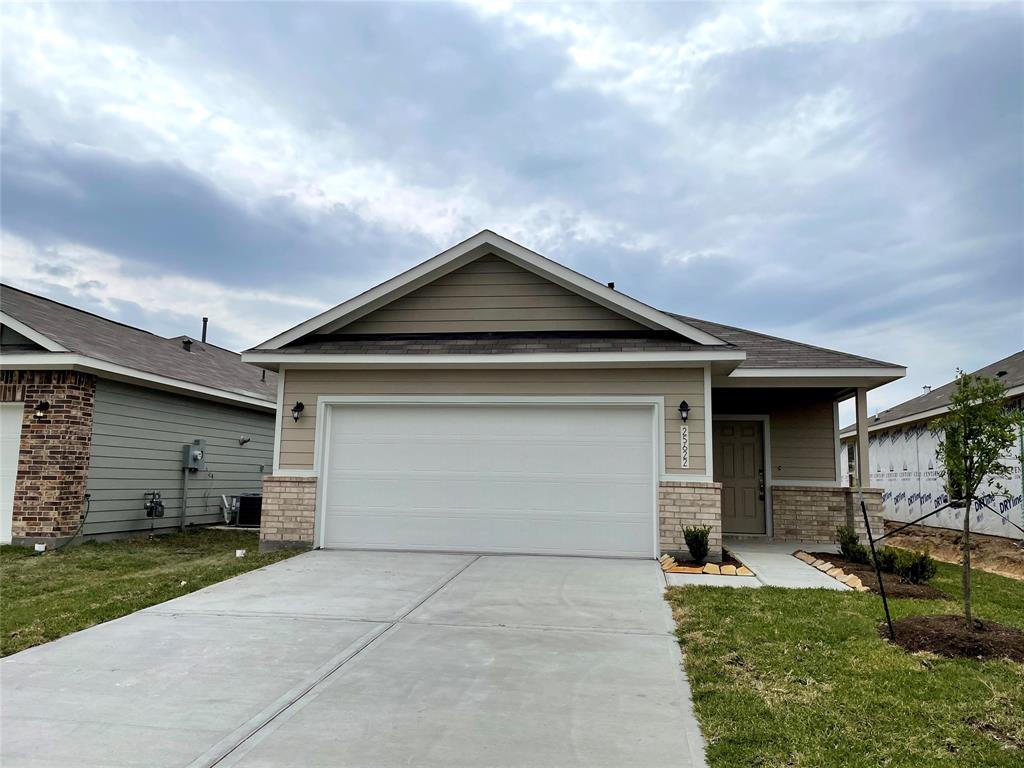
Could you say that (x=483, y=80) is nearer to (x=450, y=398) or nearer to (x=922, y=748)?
(x=450, y=398)

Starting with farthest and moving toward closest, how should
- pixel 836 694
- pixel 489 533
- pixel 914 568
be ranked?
1. pixel 489 533
2. pixel 914 568
3. pixel 836 694

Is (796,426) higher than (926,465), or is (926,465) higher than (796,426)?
→ (796,426)

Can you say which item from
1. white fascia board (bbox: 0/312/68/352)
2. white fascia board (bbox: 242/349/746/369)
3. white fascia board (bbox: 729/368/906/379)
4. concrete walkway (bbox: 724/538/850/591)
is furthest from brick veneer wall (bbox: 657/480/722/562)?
white fascia board (bbox: 0/312/68/352)

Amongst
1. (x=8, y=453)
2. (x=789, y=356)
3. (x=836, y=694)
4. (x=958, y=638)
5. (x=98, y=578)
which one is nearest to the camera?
(x=836, y=694)

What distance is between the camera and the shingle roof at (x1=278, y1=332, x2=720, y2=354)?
951 centimetres

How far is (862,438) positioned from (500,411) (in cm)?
618

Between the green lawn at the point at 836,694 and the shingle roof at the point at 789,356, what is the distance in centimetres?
536

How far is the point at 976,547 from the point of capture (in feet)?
40.3

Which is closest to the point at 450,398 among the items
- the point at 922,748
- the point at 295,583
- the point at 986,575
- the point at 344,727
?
the point at 295,583

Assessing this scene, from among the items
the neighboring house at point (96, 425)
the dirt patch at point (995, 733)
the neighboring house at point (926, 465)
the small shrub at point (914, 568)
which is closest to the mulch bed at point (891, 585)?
the small shrub at point (914, 568)

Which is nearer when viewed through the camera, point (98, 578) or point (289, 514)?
point (98, 578)

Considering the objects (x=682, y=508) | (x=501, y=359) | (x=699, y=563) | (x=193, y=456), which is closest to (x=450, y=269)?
(x=501, y=359)

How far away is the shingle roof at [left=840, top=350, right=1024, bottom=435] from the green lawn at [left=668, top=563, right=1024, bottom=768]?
24.2 ft

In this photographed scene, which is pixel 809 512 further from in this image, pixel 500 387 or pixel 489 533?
pixel 500 387
